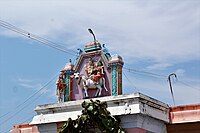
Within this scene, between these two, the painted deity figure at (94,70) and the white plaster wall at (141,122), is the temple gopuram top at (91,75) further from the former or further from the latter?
the white plaster wall at (141,122)

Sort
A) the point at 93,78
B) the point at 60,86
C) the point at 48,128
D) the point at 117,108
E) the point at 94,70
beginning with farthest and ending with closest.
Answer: the point at 60,86
the point at 48,128
the point at 94,70
the point at 93,78
the point at 117,108

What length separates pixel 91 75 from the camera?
53.3ft

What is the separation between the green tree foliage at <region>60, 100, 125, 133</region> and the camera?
14880mm

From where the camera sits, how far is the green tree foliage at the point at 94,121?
14.9 meters

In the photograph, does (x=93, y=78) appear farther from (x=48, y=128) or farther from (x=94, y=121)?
(x=48, y=128)

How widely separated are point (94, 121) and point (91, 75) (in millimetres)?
1694

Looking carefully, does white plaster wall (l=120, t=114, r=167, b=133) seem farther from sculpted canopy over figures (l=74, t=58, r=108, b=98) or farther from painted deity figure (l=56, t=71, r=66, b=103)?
painted deity figure (l=56, t=71, r=66, b=103)

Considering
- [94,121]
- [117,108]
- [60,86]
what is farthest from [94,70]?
[94,121]

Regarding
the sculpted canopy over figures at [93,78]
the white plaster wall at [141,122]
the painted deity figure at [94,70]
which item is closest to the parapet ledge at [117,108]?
the white plaster wall at [141,122]

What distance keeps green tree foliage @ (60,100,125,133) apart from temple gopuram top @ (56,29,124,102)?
0.78 m

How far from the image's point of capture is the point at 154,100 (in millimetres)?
15555

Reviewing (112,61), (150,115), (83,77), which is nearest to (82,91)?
(83,77)

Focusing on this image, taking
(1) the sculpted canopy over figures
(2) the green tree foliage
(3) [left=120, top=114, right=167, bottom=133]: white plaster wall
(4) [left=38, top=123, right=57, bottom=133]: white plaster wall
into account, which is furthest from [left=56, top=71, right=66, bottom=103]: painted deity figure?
(3) [left=120, top=114, right=167, bottom=133]: white plaster wall

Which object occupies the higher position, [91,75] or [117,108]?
[91,75]
